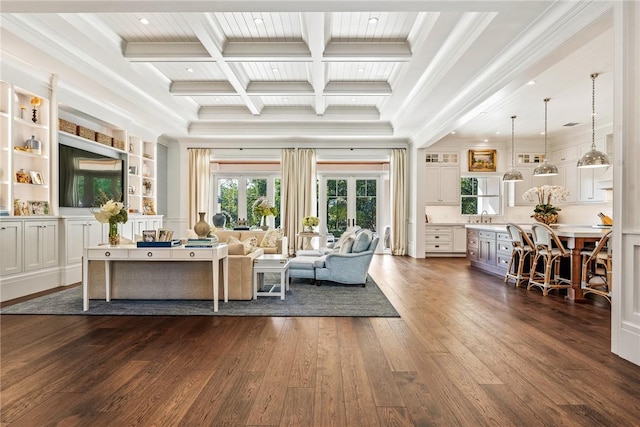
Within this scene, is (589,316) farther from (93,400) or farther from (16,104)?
(16,104)

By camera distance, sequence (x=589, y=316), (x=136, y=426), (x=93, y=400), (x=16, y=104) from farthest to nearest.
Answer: (x=16, y=104) → (x=589, y=316) → (x=93, y=400) → (x=136, y=426)

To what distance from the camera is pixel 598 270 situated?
4.82 meters

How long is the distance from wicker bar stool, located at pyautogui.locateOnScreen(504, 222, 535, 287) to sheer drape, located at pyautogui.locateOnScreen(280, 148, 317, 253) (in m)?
4.79

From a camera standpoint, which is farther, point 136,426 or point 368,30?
point 368,30

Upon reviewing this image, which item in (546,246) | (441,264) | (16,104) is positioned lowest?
(441,264)

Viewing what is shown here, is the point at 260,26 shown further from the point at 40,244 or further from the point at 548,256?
the point at 548,256

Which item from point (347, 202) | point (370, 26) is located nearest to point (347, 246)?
point (370, 26)

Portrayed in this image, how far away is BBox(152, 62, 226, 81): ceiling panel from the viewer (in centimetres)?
550

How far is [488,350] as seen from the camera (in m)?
2.86

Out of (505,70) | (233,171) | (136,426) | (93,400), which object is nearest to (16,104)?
(93,400)

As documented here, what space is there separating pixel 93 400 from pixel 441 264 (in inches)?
275

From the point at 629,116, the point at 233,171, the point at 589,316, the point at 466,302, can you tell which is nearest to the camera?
the point at 629,116

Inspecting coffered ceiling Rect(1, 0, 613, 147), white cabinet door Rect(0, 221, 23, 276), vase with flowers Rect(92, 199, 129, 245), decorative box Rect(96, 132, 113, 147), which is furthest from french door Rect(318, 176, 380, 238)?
white cabinet door Rect(0, 221, 23, 276)

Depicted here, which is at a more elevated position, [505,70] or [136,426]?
[505,70]
